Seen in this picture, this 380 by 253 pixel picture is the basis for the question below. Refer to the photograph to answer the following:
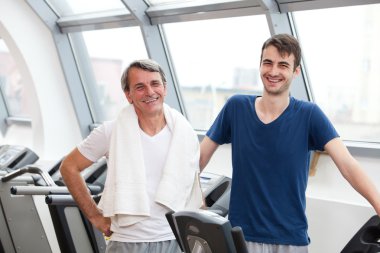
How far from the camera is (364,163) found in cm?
383

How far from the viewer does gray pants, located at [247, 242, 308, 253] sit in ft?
7.77

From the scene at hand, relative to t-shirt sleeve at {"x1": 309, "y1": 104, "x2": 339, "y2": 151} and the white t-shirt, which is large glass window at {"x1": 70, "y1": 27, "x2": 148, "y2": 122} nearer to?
the white t-shirt

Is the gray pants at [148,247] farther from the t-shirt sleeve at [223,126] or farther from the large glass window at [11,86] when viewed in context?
the large glass window at [11,86]

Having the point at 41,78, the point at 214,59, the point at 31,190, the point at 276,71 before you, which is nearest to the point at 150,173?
the point at 276,71

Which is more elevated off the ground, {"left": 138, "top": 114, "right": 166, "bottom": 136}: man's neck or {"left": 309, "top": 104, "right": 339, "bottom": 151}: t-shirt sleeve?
{"left": 138, "top": 114, "right": 166, "bottom": 136}: man's neck

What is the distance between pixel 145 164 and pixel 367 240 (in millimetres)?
960

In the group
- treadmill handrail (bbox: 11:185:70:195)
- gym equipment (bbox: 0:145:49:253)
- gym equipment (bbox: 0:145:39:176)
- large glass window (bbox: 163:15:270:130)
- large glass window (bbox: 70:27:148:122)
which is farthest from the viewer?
large glass window (bbox: 70:27:148:122)

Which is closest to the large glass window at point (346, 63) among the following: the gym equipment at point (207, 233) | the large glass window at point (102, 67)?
the gym equipment at point (207, 233)

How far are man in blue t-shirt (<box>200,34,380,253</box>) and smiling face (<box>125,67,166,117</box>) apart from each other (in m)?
0.41

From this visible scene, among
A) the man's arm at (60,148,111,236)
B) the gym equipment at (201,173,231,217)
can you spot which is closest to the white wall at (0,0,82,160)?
the gym equipment at (201,173,231,217)

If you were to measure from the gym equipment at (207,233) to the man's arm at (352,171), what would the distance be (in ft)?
2.15

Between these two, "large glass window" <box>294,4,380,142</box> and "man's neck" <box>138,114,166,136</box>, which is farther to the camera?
"large glass window" <box>294,4,380,142</box>

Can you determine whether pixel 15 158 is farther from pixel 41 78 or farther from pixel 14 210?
pixel 41 78

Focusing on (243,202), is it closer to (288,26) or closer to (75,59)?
(288,26)
